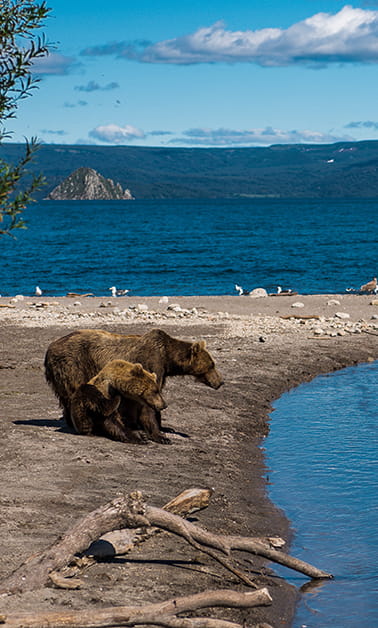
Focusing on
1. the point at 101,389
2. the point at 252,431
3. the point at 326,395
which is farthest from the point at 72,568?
the point at 326,395

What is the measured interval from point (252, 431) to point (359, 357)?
7.96 metres

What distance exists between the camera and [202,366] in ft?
44.3

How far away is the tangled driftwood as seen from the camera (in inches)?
258

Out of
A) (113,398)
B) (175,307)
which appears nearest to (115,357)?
(113,398)

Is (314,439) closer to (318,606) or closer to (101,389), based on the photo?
(101,389)

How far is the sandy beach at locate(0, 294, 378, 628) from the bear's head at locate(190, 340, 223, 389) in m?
1.11

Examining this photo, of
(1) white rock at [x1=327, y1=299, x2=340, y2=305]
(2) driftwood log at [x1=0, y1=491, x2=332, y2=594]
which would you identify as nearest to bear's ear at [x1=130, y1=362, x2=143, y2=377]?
(2) driftwood log at [x1=0, y1=491, x2=332, y2=594]

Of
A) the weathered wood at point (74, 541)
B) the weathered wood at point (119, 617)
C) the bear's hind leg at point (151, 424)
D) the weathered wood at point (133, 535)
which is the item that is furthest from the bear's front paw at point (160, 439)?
the weathered wood at point (119, 617)

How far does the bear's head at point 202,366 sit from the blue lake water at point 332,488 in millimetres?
1729

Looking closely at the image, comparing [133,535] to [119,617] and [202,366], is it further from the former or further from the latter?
[202,366]

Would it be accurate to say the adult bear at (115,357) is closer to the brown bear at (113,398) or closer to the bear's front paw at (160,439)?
the bear's front paw at (160,439)

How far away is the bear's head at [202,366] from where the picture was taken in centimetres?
1341

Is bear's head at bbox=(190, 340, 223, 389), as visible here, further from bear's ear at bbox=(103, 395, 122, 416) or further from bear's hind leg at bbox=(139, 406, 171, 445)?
bear's ear at bbox=(103, 395, 122, 416)

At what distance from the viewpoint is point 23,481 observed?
10.9 meters
